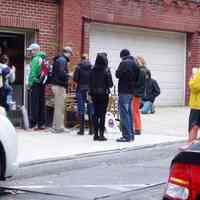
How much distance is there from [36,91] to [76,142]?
2453 millimetres

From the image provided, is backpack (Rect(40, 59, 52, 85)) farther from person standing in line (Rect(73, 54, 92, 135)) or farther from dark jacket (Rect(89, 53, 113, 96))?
dark jacket (Rect(89, 53, 113, 96))

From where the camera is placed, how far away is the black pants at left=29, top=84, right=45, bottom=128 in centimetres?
1587

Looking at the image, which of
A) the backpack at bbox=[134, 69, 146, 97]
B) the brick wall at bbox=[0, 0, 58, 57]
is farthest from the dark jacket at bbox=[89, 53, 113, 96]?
the brick wall at bbox=[0, 0, 58, 57]

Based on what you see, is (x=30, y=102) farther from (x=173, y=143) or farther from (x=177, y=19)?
(x=177, y=19)

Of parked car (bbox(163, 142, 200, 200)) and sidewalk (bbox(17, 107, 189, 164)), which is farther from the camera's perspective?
sidewalk (bbox(17, 107, 189, 164))

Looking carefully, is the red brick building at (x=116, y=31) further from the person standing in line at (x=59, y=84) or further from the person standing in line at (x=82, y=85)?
the person standing in line at (x=82, y=85)

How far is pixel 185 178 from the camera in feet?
13.9

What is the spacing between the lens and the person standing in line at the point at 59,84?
1540cm

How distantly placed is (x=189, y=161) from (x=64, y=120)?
12170mm

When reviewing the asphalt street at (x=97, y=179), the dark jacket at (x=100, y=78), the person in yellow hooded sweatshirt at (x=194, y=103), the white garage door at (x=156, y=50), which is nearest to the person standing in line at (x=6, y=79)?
the dark jacket at (x=100, y=78)

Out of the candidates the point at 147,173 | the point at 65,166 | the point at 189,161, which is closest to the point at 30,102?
the point at 65,166

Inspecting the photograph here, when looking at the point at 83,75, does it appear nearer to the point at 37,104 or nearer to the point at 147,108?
the point at 37,104

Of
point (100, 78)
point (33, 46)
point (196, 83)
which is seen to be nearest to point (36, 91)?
point (33, 46)

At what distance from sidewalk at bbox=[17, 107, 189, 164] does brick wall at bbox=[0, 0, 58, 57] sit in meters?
2.64
